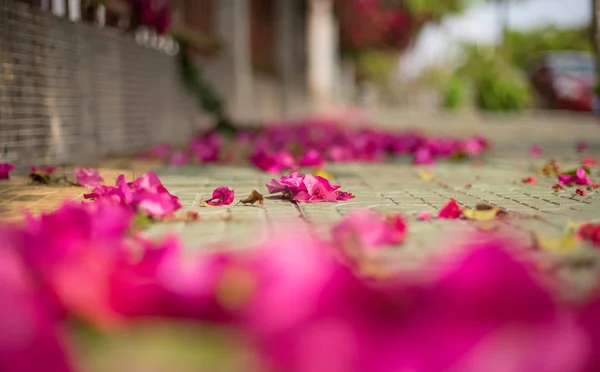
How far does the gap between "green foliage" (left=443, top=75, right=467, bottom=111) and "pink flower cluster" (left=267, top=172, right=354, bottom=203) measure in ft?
78.9

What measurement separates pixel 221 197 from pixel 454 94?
24.7m

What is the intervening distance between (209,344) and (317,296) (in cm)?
17

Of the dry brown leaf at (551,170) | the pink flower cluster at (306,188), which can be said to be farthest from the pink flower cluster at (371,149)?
the pink flower cluster at (306,188)

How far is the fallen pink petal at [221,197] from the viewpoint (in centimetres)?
321

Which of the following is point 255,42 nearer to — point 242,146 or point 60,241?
point 242,146

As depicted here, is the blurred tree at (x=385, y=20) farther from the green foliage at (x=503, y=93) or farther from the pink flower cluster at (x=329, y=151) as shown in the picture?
the pink flower cluster at (x=329, y=151)

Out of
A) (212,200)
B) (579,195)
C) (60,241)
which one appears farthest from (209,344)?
(579,195)

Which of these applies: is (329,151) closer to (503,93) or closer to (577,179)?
(577,179)

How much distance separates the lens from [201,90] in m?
9.16

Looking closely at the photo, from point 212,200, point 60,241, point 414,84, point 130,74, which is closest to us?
point 60,241

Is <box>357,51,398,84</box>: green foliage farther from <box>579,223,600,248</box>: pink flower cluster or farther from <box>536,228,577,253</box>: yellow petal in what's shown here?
<box>536,228,577,253</box>: yellow petal

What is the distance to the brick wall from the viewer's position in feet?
14.1

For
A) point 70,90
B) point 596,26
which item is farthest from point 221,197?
point 596,26

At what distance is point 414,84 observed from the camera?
39156 millimetres
